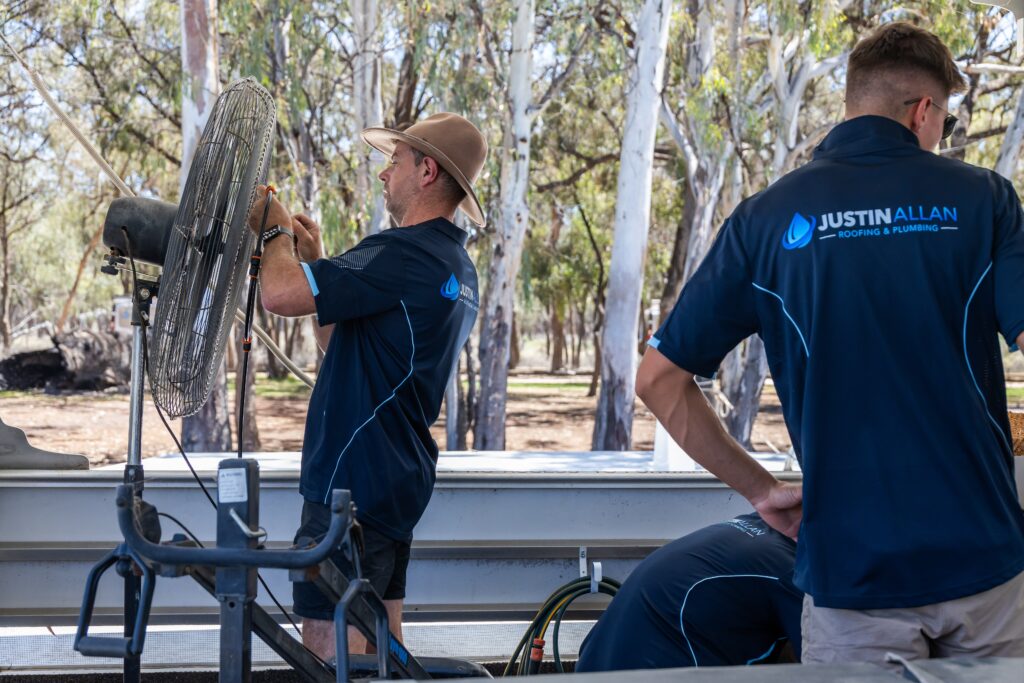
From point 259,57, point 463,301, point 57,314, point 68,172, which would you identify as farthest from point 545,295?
point 463,301

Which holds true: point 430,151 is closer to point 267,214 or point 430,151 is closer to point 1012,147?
point 267,214

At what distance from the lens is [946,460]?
157 centimetres

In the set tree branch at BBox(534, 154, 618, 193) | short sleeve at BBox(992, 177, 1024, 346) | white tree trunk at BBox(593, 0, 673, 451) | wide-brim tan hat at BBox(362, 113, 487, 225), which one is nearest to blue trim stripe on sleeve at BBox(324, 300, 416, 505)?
wide-brim tan hat at BBox(362, 113, 487, 225)

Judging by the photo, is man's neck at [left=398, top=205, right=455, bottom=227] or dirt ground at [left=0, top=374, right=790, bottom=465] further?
dirt ground at [left=0, top=374, right=790, bottom=465]

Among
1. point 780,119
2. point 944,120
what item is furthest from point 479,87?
point 944,120

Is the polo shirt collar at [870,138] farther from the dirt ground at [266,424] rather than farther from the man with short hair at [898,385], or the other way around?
the dirt ground at [266,424]

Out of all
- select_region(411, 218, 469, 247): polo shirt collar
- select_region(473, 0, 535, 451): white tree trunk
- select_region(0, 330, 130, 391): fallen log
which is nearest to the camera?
select_region(411, 218, 469, 247): polo shirt collar

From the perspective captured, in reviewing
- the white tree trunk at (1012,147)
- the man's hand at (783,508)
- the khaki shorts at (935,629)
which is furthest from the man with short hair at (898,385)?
the white tree trunk at (1012,147)

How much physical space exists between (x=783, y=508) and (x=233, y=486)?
1.01 m

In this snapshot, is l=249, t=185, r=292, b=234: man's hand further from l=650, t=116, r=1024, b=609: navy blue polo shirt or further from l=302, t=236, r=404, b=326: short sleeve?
l=650, t=116, r=1024, b=609: navy blue polo shirt

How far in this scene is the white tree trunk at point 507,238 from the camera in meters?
11.4

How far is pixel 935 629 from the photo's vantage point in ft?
5.20

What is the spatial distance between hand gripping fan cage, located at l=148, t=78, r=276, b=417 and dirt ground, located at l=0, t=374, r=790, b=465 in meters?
10.9

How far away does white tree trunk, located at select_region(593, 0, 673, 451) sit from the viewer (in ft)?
36.3
